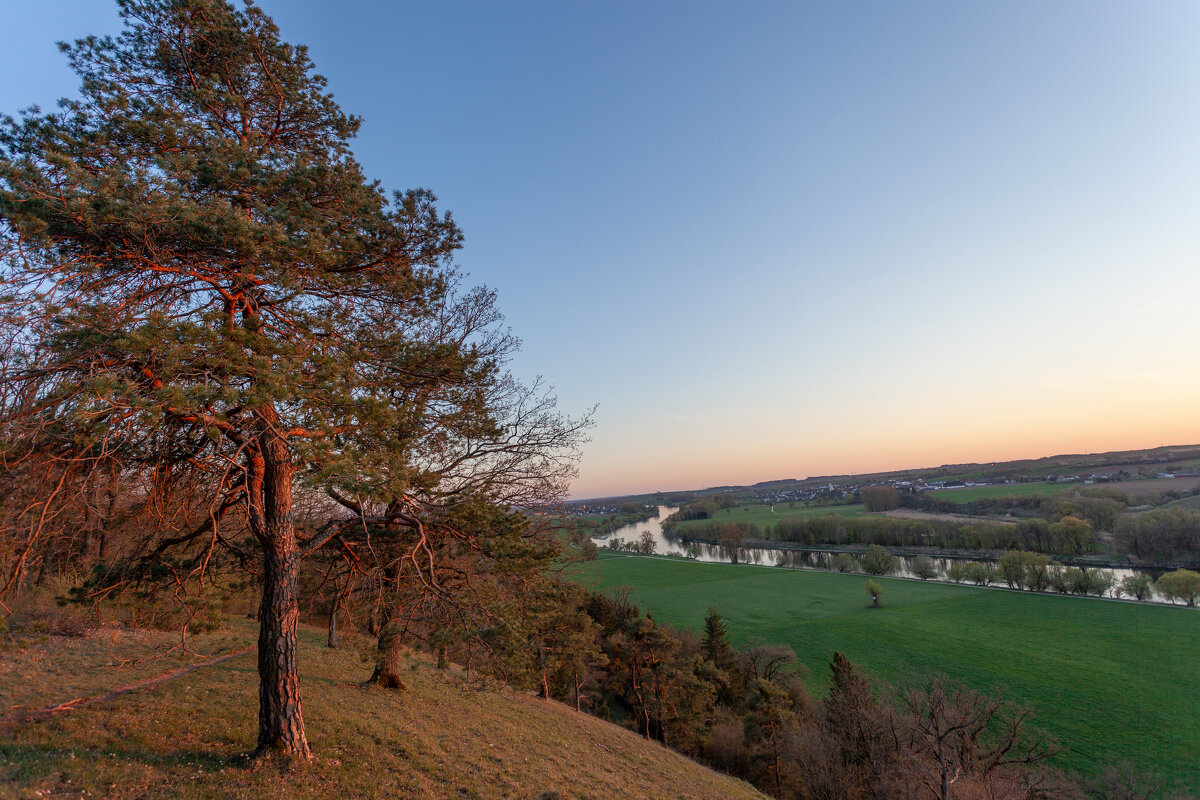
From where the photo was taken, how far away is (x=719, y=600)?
54750 mm

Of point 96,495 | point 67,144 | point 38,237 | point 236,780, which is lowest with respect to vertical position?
point 236,780

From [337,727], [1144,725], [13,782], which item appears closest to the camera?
[13,782]

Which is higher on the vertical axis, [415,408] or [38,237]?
[38,237]

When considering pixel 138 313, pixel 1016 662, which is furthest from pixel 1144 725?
pixel 138 313

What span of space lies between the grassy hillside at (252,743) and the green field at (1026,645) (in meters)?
4.04

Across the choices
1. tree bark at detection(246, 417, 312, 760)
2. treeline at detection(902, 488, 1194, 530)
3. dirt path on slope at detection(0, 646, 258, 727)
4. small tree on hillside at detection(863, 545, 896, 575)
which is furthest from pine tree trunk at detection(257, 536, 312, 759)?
treeline at detection(902, 488, 1194, 530)

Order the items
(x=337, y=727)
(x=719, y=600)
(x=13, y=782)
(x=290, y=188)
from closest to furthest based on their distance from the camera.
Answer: (x=13, y=782), (x=290, y=188), (x=337, y=727), (x=719, y=600)

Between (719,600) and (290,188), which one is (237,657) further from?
(719,600)

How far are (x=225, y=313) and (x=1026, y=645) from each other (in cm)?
5138

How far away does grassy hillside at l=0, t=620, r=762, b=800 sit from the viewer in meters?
5.29

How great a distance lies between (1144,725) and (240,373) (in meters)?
41.8

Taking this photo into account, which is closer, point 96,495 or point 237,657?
point 96,495

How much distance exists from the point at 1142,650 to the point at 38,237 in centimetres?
5573

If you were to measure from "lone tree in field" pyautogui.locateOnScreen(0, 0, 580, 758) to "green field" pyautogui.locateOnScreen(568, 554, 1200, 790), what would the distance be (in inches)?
259
